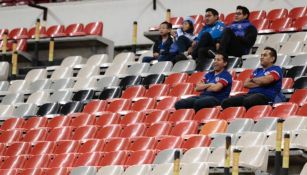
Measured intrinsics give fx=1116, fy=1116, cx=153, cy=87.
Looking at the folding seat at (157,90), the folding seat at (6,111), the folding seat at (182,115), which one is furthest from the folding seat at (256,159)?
the folding seat at (6,111)

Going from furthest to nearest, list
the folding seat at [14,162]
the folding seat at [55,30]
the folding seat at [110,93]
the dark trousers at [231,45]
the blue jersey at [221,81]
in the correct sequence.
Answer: the folding seat at [55,30]
the folding seat at [110,93]
the dark trousers at [231,45]
the folding seat at [14,162]
the blue jersey at [221,81]

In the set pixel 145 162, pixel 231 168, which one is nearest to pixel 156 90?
pixel 145 162

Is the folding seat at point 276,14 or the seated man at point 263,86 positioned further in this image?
the folding seat at point 276,14

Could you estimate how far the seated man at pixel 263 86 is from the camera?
543 inches

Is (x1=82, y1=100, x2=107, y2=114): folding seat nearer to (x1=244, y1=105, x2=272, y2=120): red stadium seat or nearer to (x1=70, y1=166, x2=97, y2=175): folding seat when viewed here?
(x1=70, y1=166, x2=97, y2=175): folding seat

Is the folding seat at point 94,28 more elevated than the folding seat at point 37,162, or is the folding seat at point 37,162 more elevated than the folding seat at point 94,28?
the folding seat at point 94,28

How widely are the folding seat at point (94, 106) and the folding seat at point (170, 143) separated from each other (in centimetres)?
299

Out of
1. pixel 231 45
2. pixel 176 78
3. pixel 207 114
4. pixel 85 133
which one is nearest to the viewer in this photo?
pixel 207 114

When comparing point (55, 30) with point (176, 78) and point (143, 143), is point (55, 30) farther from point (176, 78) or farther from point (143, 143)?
point (143, 143)

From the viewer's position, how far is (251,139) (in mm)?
12398

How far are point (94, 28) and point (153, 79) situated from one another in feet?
13.1

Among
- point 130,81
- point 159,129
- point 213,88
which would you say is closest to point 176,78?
point 130,81

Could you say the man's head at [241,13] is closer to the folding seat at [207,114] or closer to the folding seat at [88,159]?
the folding seat at [207,114]

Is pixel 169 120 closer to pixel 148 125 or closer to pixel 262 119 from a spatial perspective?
pixel 148 125
